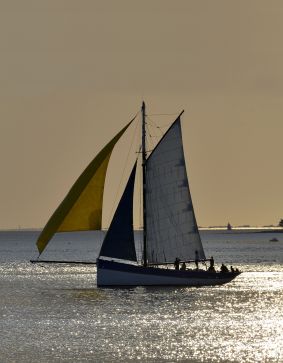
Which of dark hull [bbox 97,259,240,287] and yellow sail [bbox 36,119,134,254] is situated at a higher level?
yellow sail [bbox 36,119,134,254]

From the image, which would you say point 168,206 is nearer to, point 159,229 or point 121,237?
point 159,229

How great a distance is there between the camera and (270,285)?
10531 centimetres

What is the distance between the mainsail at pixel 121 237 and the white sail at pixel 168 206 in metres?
2.35

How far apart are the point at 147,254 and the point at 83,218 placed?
7.48m

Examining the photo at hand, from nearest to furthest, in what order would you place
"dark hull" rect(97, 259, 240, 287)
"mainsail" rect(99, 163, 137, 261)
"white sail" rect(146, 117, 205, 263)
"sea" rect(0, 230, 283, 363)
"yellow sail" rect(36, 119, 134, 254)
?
"sea" rect(0, 230, 283, 363)
"yellow sail" rect(36, 119, 134, 254)
"mainsail" rect(99, 163, 137, 261)
"dark hull" rect(97, 259, 240, 287)
"white sail" rect(146, 117, 205, 263)

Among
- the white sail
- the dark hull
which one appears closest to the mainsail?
the dark hull

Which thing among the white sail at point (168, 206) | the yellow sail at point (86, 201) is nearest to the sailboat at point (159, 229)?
the white sail at point (168, 206)

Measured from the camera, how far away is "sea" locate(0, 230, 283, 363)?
58.1m

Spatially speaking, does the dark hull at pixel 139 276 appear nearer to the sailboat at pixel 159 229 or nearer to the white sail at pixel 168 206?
the sailboat at pixel 159 229

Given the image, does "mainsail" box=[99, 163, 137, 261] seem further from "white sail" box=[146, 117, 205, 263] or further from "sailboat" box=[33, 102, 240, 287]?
"white sail" box=[146, 117, 205, 263]

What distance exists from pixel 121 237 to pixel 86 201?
4482mm

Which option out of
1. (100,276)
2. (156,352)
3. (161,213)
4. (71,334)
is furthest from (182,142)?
(156,352)

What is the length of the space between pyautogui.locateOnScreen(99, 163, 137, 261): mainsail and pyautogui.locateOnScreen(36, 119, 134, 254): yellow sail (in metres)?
2.79

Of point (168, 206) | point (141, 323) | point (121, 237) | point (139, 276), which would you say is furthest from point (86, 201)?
point (141, 323)
